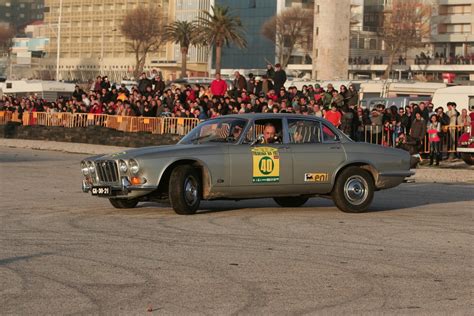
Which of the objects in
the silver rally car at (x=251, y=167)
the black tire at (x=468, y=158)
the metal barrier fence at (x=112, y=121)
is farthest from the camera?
the metal barrier fence at (x=112, y=121)

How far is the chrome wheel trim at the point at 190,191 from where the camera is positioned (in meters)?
16.7

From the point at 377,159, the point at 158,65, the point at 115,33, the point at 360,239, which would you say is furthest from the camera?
the point at 115,33

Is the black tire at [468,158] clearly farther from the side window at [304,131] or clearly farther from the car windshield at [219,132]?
the car windshield at [219,132]

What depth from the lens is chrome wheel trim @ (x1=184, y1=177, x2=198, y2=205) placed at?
54.7 feet

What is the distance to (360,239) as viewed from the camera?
1438 centimetres

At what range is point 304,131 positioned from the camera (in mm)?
17766

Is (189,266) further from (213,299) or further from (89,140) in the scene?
(89,140)

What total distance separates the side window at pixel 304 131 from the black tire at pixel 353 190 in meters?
0.67

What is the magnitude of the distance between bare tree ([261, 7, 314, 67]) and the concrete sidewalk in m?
92.6

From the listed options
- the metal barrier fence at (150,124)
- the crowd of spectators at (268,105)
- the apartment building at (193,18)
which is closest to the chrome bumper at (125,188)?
the crowd of spectators at (268,105)

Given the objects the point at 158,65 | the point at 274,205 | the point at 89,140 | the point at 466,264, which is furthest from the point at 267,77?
the point at 158,65

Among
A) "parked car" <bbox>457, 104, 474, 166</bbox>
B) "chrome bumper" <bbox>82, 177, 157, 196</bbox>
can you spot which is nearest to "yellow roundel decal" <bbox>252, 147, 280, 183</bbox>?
"chrome bumper" <bbox>82, 177, 157, 196</bbox>

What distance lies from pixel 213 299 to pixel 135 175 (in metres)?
6.64

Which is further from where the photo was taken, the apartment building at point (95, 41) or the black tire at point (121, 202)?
the apartment building at point (95, 41)
